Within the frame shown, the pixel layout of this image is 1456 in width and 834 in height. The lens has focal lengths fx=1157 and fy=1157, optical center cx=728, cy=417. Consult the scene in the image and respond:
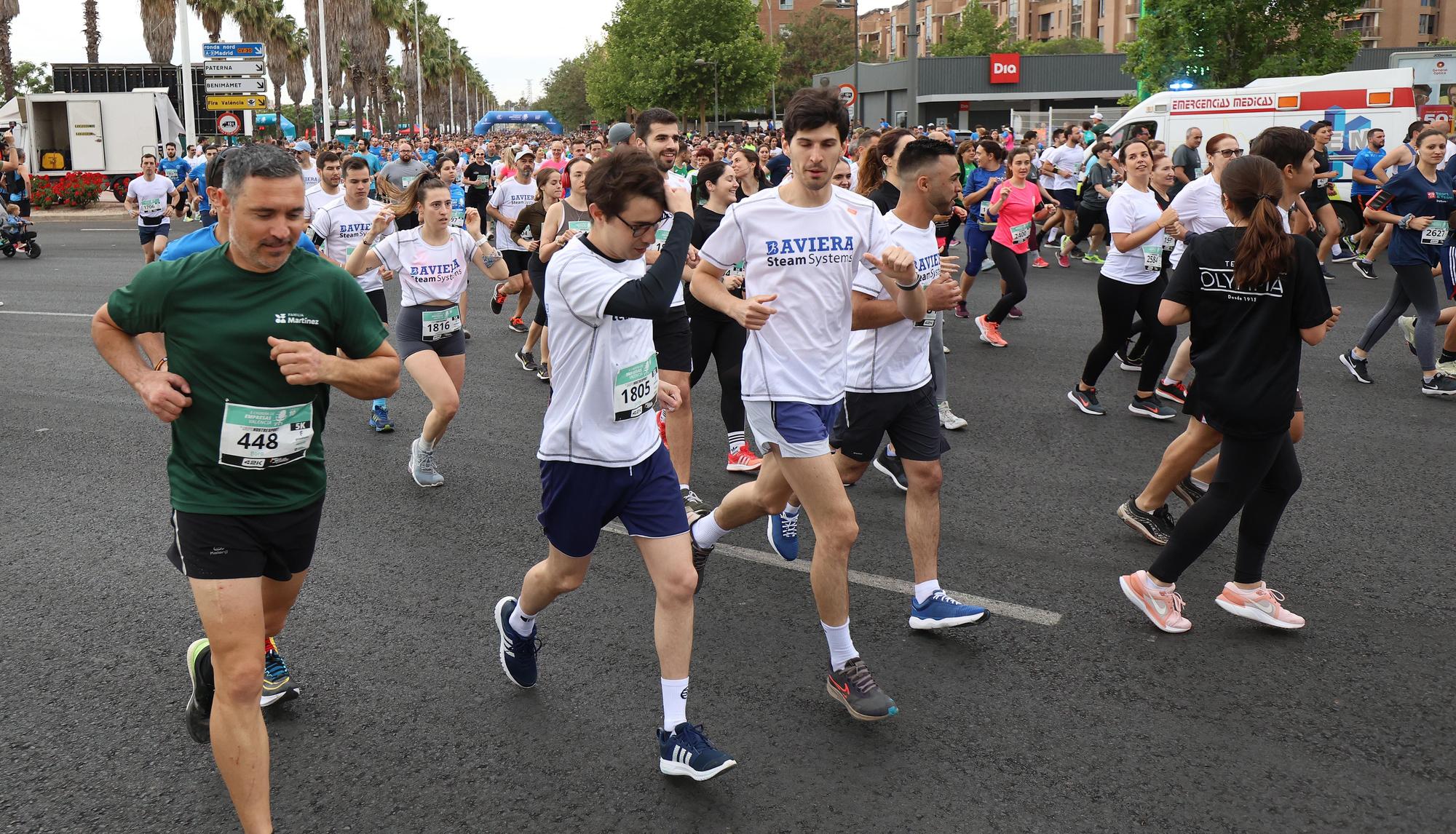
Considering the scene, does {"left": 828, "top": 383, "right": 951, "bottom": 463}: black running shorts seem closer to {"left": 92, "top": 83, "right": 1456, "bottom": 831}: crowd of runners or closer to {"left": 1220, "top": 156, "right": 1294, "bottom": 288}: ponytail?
{"left": 92, "top": 83, "right": 1456, "bottom": 831}: crowd of runners

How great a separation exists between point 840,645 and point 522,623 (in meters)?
1.13

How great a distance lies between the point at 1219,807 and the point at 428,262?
213 inches

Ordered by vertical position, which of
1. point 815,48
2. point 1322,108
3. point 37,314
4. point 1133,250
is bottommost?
point 37,314

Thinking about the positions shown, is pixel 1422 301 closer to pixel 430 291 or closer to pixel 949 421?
pixel 949 421

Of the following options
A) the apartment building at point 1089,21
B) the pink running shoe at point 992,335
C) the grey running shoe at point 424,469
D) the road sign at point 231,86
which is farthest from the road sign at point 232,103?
the grey running shoe at point 424,469

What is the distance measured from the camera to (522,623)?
162 inches

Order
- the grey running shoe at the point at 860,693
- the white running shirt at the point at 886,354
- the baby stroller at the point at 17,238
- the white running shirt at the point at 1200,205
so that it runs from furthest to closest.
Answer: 1. the baby stroller at the point at 17,238
2. the white running shirt at the point at 1200,205
3. the white running shirt at the point at 886,354
4. the grey running shoe at the point at 860,693

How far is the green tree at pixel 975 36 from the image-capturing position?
283ft

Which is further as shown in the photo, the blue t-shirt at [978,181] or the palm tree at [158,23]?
the palm tree at [158,23]

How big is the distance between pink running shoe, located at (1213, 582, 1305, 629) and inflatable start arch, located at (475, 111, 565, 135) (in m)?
85.8

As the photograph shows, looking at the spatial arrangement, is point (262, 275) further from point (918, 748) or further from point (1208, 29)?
point (1208, 29)

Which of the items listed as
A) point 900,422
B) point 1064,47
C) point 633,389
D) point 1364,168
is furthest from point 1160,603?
point 1064,47

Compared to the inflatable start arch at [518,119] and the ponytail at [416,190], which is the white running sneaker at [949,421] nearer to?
the ponytail at [416,190]

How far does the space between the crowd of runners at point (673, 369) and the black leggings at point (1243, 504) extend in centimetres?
1
